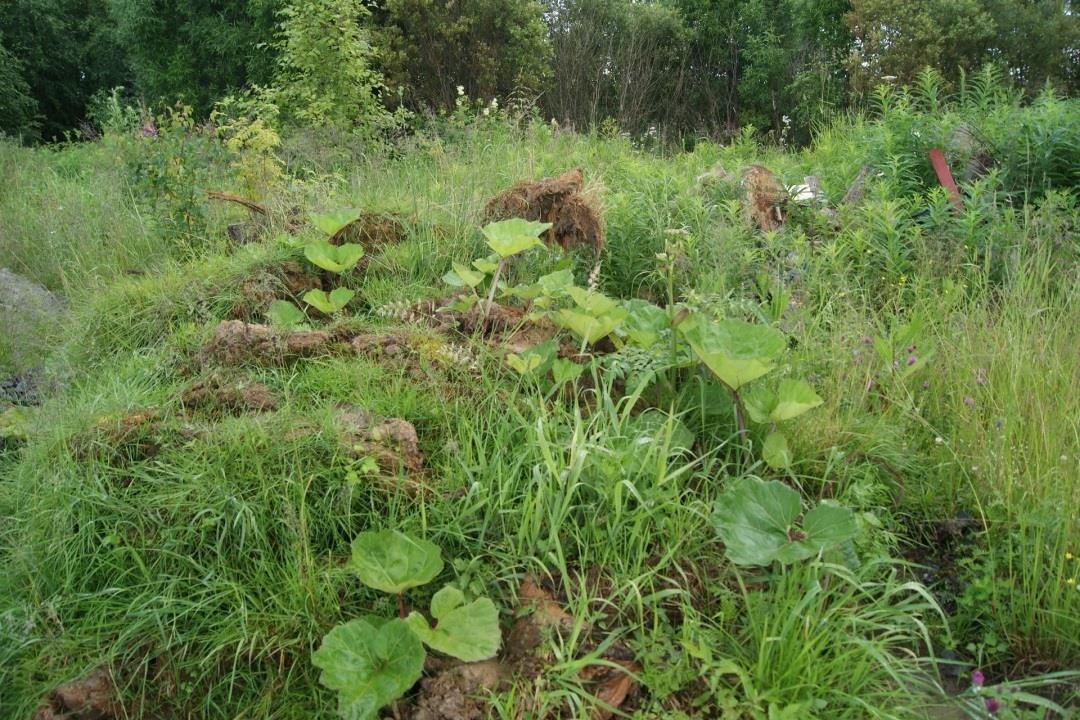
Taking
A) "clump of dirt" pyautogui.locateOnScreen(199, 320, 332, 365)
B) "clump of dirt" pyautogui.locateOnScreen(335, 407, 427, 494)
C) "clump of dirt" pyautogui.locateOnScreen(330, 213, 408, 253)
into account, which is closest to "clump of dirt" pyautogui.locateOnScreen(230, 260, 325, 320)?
"clump of dirt" pyautogui.locateOnScreen(330, 213, 408, 253)

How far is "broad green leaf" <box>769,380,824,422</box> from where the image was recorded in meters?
2.64

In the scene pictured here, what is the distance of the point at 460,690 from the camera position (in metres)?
2.14

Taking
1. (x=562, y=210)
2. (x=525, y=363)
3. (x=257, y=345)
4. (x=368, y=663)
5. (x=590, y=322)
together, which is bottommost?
(x=368, y=663)

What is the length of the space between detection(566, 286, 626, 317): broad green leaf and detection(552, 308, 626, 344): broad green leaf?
24mm

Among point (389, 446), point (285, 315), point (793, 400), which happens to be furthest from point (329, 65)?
point (793, 400)

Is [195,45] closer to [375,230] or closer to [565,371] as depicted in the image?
[375,230]

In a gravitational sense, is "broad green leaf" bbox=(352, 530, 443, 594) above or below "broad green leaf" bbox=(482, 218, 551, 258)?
below

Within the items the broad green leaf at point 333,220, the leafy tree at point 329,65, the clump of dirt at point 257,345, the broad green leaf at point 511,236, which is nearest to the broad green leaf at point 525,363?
the broad green leaf at point 511,236

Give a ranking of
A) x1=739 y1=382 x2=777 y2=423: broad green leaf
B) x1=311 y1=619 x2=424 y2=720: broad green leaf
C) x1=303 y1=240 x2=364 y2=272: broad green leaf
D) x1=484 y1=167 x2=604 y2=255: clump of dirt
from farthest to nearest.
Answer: x1=484 y1=167 x2=604 y2=255: clump of dirt < x1=303 y1=240 x2=364 y2=272: broad green leaf < x1=739 y1=382 x2=777 y2=423: broad green leaf < x1=311 y1=619 x2=424 y2=720: broad green leaf

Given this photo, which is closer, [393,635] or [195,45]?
[393,635]

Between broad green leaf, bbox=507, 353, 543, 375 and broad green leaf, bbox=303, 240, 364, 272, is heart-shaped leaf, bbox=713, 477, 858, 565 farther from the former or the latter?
broad green leaf, bbox=303, 240, 364, 272

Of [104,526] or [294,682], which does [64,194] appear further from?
[294,682]

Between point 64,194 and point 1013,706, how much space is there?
27.0 feet

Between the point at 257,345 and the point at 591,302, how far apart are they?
147 cm
